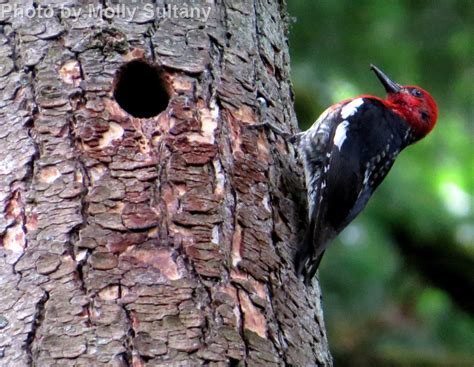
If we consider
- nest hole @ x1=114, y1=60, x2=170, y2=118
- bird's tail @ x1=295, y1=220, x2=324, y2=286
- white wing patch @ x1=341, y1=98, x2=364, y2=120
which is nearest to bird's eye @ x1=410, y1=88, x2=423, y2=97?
white wing patch @ x1=341, y1=98, x2=364, y2=120

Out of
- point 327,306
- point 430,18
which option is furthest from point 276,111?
point 430,18

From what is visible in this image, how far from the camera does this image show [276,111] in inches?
161

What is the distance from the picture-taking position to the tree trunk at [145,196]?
3.19 meters

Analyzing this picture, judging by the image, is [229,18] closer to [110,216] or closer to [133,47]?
[133,47]

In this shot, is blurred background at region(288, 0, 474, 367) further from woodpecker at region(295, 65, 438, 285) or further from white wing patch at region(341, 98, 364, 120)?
white wing patch at region(341, 98, 364, 120)

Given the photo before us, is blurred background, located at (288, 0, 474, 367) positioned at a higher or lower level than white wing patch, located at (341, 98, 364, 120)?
lower

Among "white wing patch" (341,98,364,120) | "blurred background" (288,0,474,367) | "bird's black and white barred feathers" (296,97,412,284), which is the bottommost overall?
"blurred background" (288,0,474,367)

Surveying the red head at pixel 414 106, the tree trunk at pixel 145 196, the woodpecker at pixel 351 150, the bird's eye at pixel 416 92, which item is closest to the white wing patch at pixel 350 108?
the woodpecker at pixel 351 150

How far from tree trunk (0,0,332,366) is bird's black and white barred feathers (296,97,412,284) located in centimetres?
38

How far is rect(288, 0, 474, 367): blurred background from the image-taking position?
6.83 meters

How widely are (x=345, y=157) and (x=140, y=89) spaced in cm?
139

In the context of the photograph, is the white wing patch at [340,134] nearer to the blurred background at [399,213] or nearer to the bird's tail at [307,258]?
the bird's tail at [307,258]

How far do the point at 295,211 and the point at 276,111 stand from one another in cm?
43

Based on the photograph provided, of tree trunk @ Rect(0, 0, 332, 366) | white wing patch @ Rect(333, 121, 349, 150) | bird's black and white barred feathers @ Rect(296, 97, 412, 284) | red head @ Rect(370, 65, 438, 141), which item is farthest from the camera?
red head @ Rect(370, 65, 438, 141)
